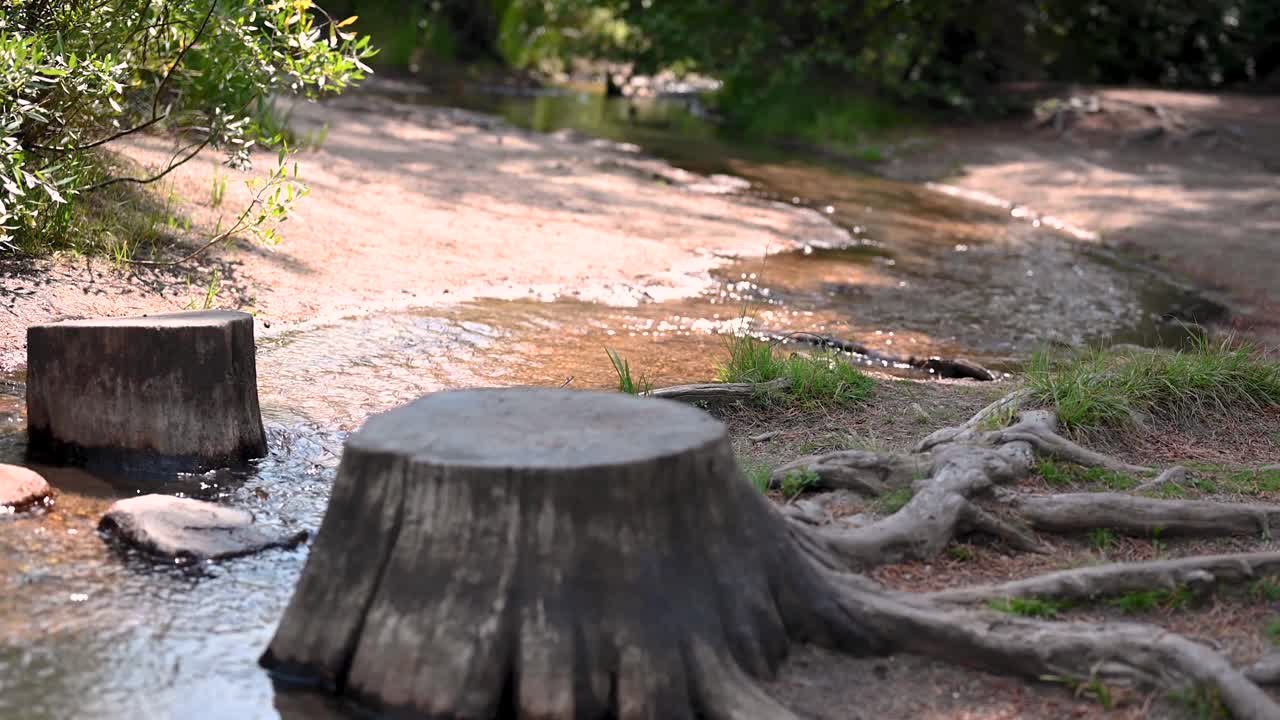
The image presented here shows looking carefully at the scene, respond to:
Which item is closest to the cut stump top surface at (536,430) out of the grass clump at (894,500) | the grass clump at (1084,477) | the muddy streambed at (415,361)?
the muddy streambed at (415,361)

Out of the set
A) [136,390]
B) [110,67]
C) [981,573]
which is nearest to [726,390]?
[981,573]

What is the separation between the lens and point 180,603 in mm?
3756

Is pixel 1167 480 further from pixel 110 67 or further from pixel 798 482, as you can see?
pixel 110 67

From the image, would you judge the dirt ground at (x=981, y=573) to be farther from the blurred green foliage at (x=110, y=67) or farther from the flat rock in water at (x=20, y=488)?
the blurred green foliage at (x=110, y=67)

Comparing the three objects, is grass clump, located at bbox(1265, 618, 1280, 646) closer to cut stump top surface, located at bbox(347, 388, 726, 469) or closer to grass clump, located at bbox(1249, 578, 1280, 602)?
grass clump, located at bbox(1249, 578, 1280, 602)

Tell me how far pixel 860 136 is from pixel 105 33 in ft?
45.7

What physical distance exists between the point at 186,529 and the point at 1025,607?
2539mm

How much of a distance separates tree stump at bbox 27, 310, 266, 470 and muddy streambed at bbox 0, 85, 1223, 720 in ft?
0.40

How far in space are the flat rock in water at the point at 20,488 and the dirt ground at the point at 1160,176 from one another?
24.4 feet

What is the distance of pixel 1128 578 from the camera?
12.6ft

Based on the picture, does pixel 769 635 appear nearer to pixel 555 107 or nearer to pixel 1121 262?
pixel 1121 262

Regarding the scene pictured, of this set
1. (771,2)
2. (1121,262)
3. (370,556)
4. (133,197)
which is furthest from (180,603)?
(771,2)

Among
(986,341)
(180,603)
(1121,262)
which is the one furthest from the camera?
(1121,262)

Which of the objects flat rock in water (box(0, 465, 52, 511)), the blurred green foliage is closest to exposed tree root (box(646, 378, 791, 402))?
the blurred green foliage
